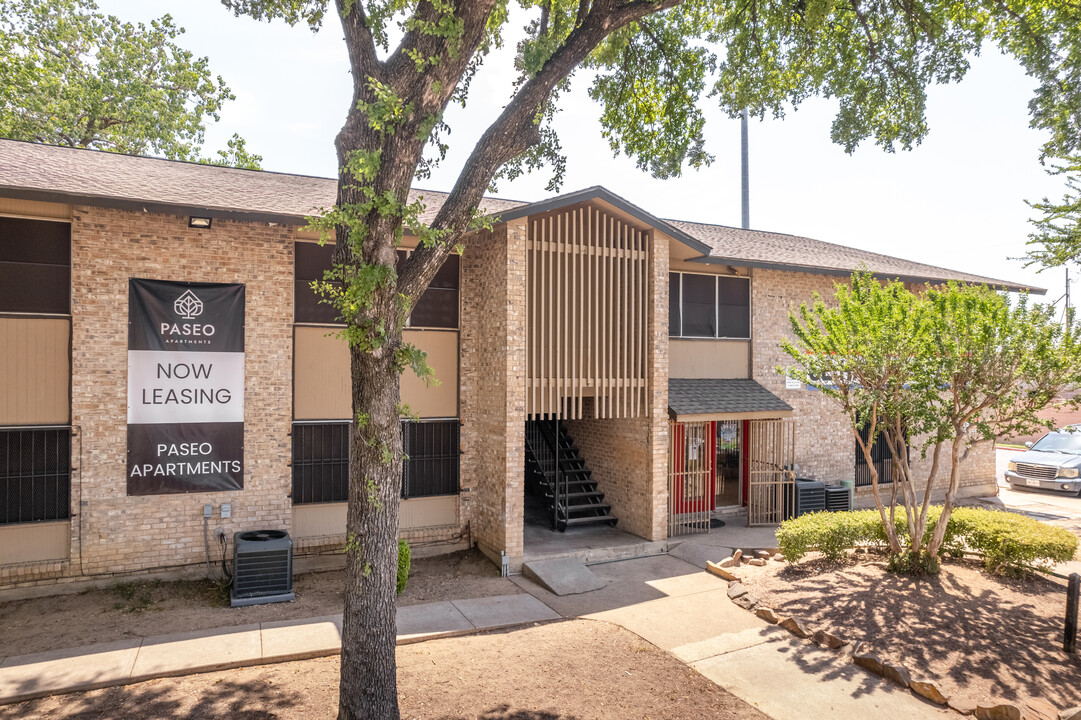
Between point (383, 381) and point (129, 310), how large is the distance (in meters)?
5.99

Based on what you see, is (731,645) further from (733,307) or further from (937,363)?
(733,307)

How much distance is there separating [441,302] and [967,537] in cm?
944

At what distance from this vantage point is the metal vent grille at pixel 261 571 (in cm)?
862

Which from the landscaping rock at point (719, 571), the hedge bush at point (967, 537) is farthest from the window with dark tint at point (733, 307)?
the landscaping rock at point (719, 571)

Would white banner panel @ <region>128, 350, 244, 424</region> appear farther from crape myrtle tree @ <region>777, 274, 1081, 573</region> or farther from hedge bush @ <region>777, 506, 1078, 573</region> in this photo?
hedge bush @ <region>777, 506, 1078, 573</region>

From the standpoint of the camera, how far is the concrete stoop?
936cm

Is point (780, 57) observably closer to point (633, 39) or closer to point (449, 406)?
point (633, 39)

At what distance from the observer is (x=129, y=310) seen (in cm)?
895

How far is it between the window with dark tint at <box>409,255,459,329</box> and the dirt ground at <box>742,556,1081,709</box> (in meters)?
6.63

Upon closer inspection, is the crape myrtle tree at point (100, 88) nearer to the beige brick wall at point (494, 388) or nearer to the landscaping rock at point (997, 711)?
the beige brick wall at point (494, 388)

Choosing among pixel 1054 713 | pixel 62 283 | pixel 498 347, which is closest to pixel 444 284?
pixel 498 347

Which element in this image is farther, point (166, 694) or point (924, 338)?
point (924, 338)

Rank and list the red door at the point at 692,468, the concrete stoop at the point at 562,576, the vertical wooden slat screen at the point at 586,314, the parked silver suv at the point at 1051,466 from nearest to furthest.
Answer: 1. the concrete stoop at the point at 562,576
2. the vertical wooden slat screen at the point at 586,314
3. the red door at the point at 692,468
4. the parked silver suv at the point at 1051,466

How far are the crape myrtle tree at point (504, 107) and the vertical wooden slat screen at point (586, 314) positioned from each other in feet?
5.63
